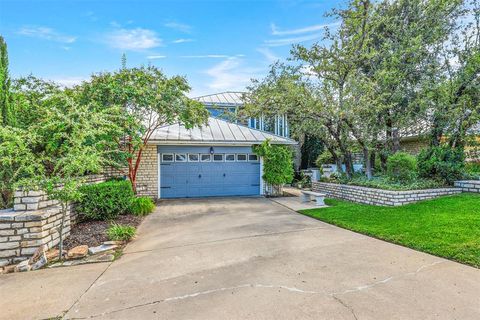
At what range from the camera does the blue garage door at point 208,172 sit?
436 inches

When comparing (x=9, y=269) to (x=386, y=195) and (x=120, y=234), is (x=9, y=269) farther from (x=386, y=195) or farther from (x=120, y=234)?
(x=386, y=195)

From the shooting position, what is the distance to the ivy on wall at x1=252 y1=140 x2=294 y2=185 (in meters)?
11.1

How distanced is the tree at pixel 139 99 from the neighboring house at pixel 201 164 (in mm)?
1425

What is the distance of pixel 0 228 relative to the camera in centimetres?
430

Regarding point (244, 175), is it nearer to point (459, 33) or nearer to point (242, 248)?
point (242, 248)

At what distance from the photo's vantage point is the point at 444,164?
28.7 feet

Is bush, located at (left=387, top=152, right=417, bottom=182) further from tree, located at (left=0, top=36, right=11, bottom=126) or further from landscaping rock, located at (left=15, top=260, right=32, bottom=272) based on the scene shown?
tree, located at (left=0, top=36, right=11, bottom=126)

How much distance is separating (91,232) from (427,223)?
24.3 feet

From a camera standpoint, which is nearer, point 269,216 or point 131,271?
point 131,271

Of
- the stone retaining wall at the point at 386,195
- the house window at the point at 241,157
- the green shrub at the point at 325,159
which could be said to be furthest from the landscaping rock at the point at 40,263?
the green shrub at the point at 325,159

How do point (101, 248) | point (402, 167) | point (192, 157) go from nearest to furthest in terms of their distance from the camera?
point (101, 248) < point (402, 167) < point (192, 157)

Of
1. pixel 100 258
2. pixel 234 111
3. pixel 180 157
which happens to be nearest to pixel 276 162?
pixel 180 157

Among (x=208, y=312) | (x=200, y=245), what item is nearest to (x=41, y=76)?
(x=200, y=245)

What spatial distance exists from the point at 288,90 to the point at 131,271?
308 inches
